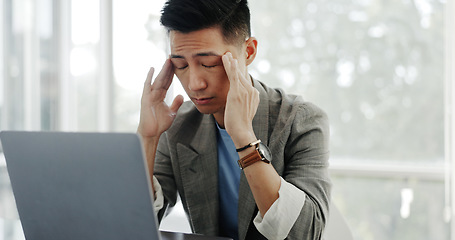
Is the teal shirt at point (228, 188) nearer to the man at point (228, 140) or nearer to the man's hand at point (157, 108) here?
the man at point (228, 140)

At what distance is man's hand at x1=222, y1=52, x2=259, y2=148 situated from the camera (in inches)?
40.3

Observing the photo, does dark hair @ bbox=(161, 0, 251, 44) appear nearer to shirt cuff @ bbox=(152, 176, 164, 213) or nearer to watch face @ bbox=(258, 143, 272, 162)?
watch face @ bbox=(258, 143, 272, 162)

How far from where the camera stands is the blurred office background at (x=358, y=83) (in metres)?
2.32

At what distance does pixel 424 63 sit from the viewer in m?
2.34

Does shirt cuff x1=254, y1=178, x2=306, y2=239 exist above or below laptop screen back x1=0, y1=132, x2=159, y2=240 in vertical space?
below

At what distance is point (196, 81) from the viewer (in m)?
1.11

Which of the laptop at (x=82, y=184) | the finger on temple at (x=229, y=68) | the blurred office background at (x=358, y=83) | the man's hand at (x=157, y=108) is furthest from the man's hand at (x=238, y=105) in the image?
the blurred office background at (x=358, y=83)

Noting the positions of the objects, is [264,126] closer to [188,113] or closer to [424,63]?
[188,113]

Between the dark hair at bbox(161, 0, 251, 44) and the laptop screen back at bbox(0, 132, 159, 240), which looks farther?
the dark hair at bbox(161, 0, 251, 44)

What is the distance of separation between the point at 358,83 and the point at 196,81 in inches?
63.2

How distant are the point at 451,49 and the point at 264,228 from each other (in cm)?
168

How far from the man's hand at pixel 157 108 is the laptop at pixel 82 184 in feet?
1.64

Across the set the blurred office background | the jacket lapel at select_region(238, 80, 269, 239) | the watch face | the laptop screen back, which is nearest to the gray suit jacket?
the jacket lapel at select_region(238, 80, 269, 239)

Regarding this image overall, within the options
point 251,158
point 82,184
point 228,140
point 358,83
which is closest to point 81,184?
point 82,184
